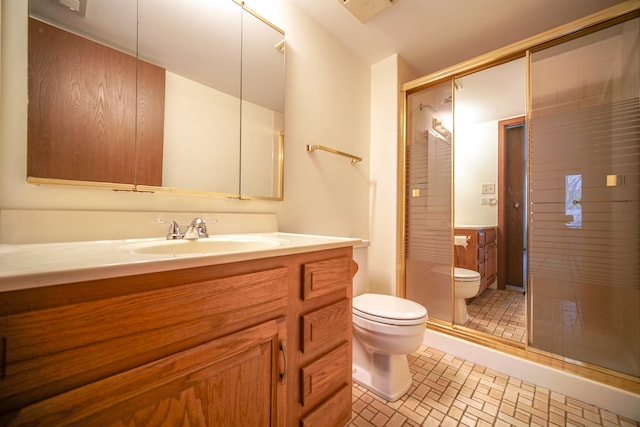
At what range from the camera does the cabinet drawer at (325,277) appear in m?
0.81

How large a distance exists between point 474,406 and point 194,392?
1344mm

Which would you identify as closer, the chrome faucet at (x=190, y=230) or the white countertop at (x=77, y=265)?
the white countertop at (x=77, y=265)

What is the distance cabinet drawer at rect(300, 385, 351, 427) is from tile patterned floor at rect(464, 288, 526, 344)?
4.31 feet

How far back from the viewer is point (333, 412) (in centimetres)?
91

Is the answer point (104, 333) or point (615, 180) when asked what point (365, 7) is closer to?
point (615, 180)

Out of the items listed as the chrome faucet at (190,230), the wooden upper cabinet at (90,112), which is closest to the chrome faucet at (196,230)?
the chrome faucet at (190,230)

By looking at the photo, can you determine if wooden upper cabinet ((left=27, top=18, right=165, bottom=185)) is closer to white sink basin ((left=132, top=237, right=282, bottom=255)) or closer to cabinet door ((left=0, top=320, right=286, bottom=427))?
white sink basin ((left=132, top=237, right=282, bottom=255))

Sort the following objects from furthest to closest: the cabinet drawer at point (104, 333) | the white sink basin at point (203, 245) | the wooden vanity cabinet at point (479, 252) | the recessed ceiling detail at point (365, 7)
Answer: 1. the wooden vanity cabinet at point (479, 252)
2. the recessed ceiling detail at point (365, 7)
3. the white sink basin at point (203, 245)
4. the cabinet drawer at point (104, 333)

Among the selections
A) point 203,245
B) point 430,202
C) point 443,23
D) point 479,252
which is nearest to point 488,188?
point 479,252

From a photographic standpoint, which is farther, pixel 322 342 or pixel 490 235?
pixel 490 235

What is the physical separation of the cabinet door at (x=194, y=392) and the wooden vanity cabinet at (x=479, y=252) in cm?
244

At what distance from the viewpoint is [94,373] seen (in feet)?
1.43

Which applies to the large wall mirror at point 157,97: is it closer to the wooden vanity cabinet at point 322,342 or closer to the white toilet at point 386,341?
the wooden vanity cabinet at point 322,342

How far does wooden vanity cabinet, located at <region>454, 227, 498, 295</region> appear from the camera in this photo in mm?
2482
